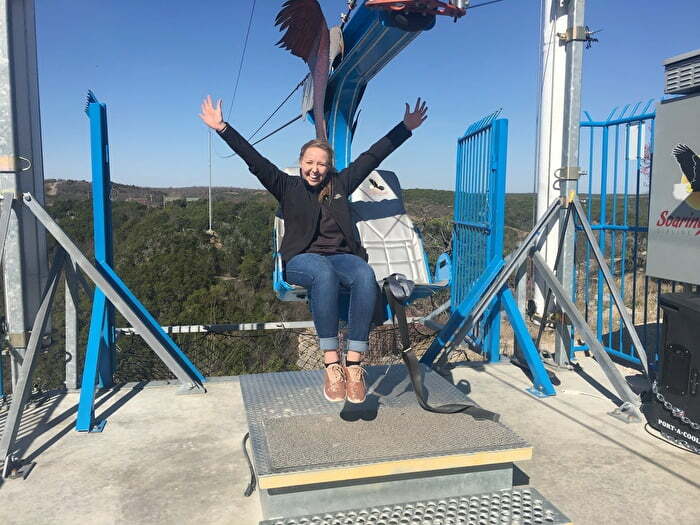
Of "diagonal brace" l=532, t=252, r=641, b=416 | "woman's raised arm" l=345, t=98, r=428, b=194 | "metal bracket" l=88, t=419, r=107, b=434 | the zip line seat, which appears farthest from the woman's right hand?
"diagonal brace" l=532, t=252, r=641, b=416

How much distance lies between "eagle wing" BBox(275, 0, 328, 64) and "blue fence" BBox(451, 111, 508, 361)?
5.25ft

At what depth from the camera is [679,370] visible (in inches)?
139

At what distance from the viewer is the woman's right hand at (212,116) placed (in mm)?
3396

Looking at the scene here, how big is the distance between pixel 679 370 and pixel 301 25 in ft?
11.7

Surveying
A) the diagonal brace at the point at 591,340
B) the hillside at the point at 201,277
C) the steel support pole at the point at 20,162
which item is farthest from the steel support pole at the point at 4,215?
the diagonal brace at the point at 591,340

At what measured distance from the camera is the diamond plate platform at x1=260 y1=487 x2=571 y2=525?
8.17 feet

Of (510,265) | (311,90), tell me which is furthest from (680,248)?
(311,90)

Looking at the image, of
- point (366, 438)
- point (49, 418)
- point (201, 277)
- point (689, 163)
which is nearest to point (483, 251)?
point (689, 163)

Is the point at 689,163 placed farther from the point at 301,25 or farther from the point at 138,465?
the point at 138,465

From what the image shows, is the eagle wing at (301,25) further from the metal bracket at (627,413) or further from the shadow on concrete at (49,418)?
the metal bracket at (627,413)

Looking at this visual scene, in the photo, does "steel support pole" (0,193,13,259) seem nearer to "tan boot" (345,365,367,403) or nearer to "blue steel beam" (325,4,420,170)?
"tan boot" (345,365,367,403)

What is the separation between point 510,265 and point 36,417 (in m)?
3.60

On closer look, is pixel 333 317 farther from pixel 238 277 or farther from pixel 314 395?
pixel 238 277

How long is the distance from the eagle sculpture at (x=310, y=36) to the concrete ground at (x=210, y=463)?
8.72 feet
